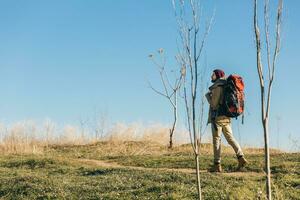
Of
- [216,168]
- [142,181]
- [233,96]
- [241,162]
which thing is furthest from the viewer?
[241,162]

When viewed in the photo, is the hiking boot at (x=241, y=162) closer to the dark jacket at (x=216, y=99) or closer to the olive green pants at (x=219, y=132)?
the olive green pants at (x=219, y=132)

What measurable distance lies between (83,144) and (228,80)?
540 inches

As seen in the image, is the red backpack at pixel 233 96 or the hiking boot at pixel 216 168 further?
the hiking boot at pixel 216 168

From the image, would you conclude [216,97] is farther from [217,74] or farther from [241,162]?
[241,162]

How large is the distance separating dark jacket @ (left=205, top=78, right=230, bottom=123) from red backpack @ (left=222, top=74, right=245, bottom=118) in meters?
0.10

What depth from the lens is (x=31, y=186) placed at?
12.4m

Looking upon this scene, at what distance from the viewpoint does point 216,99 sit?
1364cm

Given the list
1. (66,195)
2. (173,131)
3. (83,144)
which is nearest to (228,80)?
(66,195)

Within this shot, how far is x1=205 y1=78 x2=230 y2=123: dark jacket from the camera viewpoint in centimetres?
1359

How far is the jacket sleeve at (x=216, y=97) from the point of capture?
1357 cm

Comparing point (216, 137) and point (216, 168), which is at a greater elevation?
point (216, 137)

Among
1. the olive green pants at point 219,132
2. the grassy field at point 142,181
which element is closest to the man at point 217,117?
the olive green pants at point 219,132

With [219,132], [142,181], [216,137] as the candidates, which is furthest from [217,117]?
[142,181]

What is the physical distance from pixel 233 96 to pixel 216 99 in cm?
40
